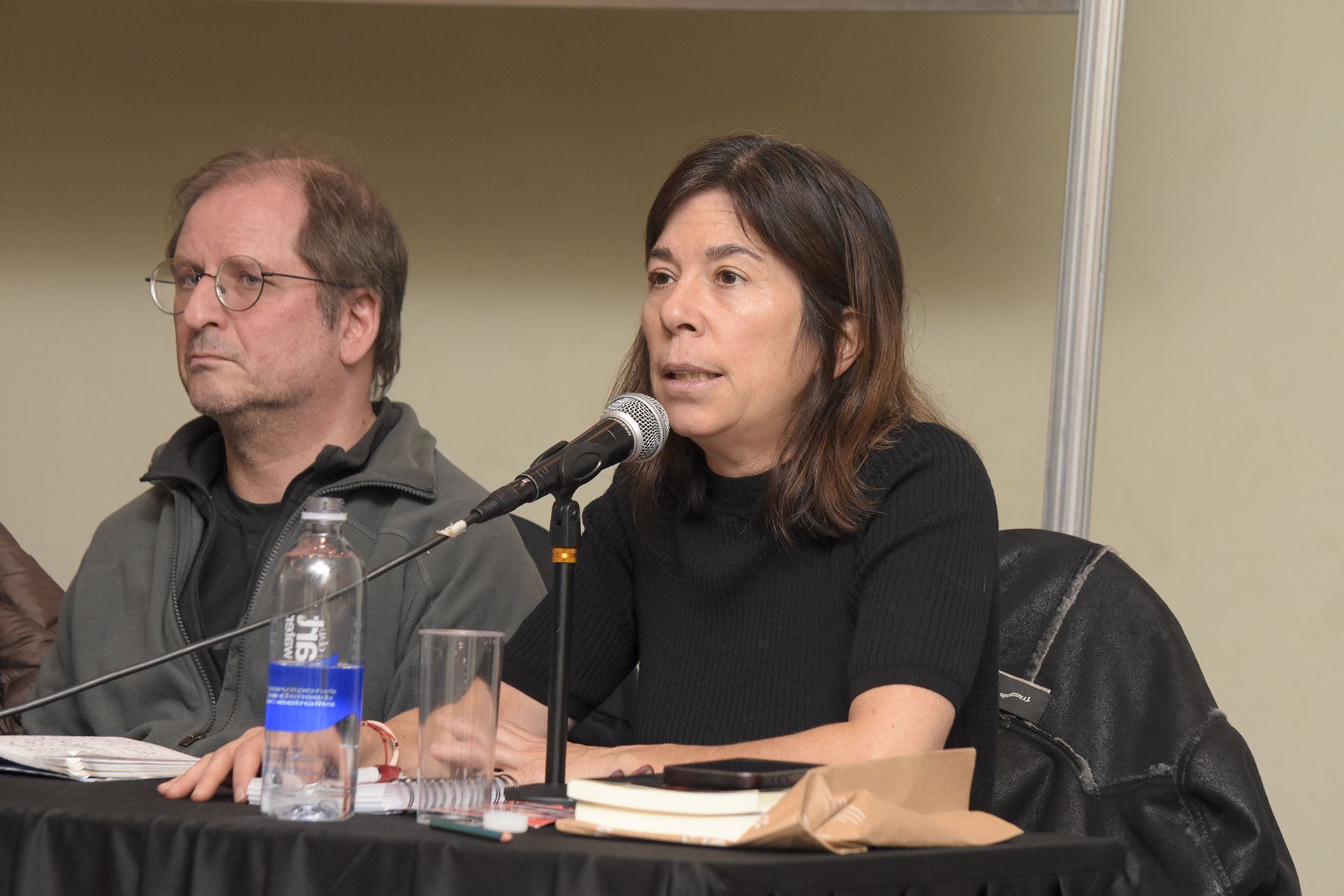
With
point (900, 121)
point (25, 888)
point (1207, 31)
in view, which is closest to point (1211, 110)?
point (1207, 31)

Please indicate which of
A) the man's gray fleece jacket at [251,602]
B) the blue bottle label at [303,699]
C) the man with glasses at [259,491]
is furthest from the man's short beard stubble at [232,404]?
the blue bottle label at [303,699]

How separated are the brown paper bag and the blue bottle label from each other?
0.20 m

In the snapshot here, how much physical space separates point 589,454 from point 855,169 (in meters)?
2.05

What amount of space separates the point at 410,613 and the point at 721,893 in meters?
1.16

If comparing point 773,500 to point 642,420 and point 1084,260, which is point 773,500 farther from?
point 1084,260

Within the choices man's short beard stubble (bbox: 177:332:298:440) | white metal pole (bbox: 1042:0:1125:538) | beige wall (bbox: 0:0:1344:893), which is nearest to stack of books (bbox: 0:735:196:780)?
man's short beard stubble (bbox: 177:332:298:440)

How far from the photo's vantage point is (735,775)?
1001 mm

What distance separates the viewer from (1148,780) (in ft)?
5.72

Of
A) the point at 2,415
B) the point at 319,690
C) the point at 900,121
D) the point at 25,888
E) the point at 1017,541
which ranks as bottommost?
the point at 25,888

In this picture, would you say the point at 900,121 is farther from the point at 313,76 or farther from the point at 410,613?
the point at 410,613

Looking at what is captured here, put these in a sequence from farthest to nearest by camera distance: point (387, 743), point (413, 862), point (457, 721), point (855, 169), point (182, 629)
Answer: point (855, 169), point (182, 629), point (387, 743), point (457, 721), point (413, 862)

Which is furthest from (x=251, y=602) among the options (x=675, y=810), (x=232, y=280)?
(x=675, y=810)

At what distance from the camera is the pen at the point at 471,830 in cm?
96

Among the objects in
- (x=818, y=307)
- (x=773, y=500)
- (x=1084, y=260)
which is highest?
(x=1084, y=260)
